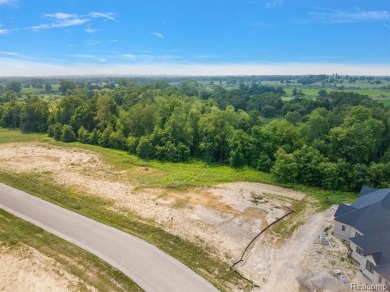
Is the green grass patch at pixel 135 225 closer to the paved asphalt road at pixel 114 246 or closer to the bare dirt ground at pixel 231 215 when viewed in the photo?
the paved asphalt road at pixel 114 246

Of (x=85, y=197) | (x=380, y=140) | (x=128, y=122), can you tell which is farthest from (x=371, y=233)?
(x=128, y=122)

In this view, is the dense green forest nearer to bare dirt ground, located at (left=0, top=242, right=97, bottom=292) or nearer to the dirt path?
the dirt path

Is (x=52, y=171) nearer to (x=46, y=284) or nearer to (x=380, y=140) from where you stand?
(x=46, y=284)

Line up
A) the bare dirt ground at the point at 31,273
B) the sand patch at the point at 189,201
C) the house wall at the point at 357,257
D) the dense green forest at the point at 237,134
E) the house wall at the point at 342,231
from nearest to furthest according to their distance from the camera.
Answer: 1. the bare dirt ground at the point at 31,273
2. the house wall at the point at 357,257
3. the house wall at the point at 342,231
4. the sand patch at the point at 189,201
5. the dense green forest at the point at 237,134

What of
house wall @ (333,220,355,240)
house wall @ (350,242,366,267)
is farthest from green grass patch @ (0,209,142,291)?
house wall @ (333,220,355,240)

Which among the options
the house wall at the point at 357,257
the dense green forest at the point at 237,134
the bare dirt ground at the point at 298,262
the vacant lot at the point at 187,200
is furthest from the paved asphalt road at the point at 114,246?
the dense green forest at the point at 237,134

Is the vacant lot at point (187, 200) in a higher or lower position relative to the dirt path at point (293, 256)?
higher
